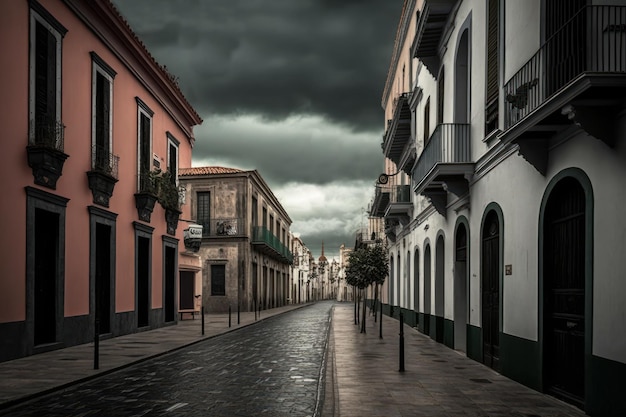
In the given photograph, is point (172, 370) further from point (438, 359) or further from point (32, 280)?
point (438, 359)

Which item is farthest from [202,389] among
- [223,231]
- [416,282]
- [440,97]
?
[223,231]

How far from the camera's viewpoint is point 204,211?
130 ft

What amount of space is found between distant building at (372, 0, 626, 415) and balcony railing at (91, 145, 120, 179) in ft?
28.5

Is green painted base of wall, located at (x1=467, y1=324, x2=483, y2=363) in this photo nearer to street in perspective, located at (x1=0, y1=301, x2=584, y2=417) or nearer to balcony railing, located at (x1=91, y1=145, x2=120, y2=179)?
street in perspective, located at (x1=0, y1=301, x2=584, y2=417)

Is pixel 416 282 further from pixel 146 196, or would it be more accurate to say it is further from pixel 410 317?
pixel 146 196

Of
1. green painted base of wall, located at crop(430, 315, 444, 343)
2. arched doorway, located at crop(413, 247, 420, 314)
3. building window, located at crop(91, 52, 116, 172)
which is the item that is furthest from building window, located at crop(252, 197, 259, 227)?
green painted base of wall, located at crop(430, 315, 444, 343)

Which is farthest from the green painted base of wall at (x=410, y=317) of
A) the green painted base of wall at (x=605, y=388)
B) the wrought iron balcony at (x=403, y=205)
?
the green painted base of wall at (x=605, y=388)

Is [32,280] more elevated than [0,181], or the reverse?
[0,181]

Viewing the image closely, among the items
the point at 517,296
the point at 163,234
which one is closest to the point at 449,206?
the point at 517,296

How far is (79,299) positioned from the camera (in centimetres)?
1611

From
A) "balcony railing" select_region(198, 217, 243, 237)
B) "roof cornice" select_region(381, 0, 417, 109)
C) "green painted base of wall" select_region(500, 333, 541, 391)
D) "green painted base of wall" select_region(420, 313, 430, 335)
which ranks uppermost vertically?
"roof cornice" select_region(381, 0, 417, 109)

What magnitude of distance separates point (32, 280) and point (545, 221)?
10.4 meters

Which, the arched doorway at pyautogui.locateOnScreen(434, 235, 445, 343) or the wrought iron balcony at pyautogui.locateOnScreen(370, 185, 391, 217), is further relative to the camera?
the wrought iron balcony at pyautogui.locateOnScreen(370, 185, 391, 217)

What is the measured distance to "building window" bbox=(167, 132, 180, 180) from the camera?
980 inches
